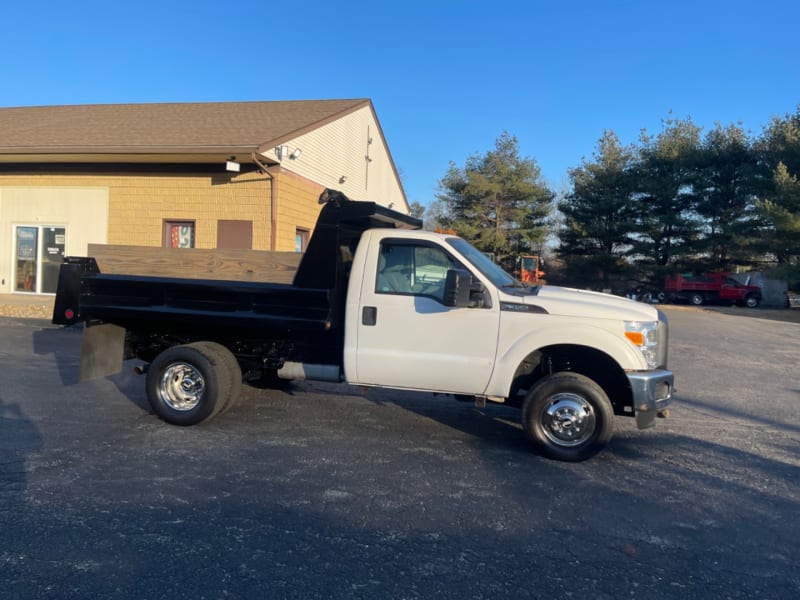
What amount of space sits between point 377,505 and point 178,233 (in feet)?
49.3

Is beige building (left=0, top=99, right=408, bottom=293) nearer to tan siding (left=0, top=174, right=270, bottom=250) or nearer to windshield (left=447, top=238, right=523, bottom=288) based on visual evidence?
tan siding (left=0, top=174, right=270, bottom=250)

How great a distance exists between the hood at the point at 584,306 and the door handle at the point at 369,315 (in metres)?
1.18

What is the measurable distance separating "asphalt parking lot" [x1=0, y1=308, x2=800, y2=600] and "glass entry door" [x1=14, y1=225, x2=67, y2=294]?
43.0 ft

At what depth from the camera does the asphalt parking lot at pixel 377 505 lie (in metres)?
3.27

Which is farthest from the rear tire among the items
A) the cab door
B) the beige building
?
the beige building

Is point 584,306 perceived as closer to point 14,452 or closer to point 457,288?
point 457,288

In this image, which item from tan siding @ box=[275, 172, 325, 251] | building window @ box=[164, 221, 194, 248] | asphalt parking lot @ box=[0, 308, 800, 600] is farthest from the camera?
building window @ box=[164, 221, 194, 248]

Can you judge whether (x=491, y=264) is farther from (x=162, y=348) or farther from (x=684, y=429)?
(x=162, y=348)

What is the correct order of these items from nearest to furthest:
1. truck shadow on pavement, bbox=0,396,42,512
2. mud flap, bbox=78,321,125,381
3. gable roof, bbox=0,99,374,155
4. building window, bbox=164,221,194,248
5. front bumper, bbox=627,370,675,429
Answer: truck shadow on pavement, bbox=0,396,42,512
front bumper, bbox=627,370,675,429
mud flap, bbox=78,321,125,381
gable roof, bbox=0,99,374,155
building window, bbox=164,221,194,248

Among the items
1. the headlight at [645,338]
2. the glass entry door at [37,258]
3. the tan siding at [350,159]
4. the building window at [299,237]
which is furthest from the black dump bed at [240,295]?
the glass entry door at [37,258]

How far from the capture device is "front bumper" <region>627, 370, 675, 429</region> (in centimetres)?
509

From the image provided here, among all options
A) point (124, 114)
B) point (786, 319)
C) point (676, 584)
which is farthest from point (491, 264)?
point (786, 319)

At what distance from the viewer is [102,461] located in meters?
4.95

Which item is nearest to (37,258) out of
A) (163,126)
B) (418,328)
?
(163,126)
